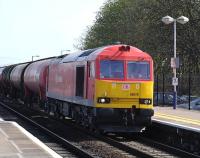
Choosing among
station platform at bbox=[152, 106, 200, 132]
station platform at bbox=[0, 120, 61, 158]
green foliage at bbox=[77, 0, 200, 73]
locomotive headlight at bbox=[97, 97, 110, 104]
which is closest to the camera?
station platform at bbox=[0, 120, 61, 158]

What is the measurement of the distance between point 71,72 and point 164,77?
570 inches

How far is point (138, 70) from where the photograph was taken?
1855cm

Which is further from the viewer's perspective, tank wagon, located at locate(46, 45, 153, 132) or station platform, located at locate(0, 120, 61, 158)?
tank wagon, located at locate(46, 45, 153, 132)

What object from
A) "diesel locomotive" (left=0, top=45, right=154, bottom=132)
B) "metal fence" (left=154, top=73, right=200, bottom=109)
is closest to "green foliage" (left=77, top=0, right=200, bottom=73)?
"metal fence" (left=154, top=73, right=200, bottom=109)

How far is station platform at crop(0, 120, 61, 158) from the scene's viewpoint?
12211 mm

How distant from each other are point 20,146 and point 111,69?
18.3 feet

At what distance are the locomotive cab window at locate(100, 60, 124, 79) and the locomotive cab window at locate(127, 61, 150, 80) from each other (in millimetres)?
285

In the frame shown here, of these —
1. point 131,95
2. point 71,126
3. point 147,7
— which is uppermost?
point 147,7

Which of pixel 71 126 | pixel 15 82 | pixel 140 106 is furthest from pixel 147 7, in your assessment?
pixel 140 106

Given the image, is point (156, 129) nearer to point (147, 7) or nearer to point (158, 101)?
point (158, 101)

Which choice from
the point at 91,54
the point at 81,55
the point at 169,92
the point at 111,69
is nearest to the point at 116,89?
the point at 111,69

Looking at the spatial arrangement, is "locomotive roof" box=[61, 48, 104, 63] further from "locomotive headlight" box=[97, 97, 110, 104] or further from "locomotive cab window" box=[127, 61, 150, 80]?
"locomotive headlight" box=[97, 97, 110, 104]

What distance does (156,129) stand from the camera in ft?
61.9

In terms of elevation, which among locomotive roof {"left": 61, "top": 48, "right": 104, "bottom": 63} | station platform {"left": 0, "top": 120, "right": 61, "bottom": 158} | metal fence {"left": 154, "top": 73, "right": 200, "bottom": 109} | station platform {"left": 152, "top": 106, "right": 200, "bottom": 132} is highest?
locomotive roof {"left": 61, "top": 48, "right": 104, "bottom": 63}
